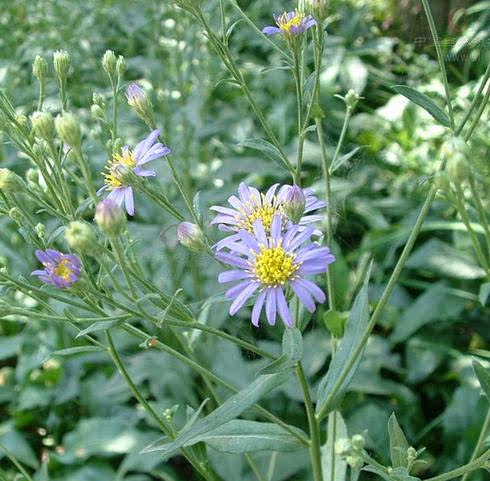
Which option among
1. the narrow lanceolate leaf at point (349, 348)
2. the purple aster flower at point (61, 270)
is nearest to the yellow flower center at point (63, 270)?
the purple aster flower at point (61, 270)

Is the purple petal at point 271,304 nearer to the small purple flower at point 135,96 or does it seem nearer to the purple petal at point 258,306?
the purple petal at point 258,306

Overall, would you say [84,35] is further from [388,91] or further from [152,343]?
[152,343]

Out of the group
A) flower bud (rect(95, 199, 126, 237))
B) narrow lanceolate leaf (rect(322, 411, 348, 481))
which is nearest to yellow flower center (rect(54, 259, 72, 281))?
flower bud (rect(95, 199, 126, 237))

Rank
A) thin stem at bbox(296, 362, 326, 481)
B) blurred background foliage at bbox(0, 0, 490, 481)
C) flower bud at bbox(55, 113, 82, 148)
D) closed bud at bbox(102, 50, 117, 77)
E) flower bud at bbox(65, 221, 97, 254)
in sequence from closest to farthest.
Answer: flower bud at bbox(65, 221, 97, 254), flower bud at bbox(55, 113, 82, 148), thin stem at bbox(296, 362, 326, 481), closed bud at bbox(102, 50, 117, 77), blurred background foliage at bbox(0, 0, 490, 481)

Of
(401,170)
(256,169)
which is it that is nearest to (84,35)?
(256,169)

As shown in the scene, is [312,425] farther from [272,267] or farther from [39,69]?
[39,69]

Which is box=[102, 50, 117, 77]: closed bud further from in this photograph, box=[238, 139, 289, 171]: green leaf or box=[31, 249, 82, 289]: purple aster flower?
box=[31, 249, 82, 289]: purple aster flower
